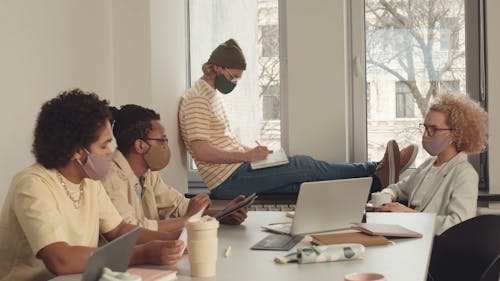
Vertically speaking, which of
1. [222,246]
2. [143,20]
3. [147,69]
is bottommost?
[222,246]

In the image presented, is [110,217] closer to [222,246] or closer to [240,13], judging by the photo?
[222,246]

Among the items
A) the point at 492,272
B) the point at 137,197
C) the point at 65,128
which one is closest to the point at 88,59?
the point at 137,197

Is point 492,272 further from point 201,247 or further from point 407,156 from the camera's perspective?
point 407,156

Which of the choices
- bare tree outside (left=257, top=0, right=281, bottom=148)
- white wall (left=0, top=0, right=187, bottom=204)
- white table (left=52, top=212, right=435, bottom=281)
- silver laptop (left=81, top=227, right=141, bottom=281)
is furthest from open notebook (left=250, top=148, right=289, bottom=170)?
silver laptop (left=81, top=227, right=141, bottom=281)

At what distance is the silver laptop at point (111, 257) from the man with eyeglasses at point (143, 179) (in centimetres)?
94

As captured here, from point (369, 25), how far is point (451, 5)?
1.64 ft

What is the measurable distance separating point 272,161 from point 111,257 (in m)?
2.60

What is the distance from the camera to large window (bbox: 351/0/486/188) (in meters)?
4.02

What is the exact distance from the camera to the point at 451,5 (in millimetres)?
4035

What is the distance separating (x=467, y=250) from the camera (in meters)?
2.37

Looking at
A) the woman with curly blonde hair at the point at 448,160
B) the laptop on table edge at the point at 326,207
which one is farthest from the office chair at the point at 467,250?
the laptop on table edge at the point at 326,207

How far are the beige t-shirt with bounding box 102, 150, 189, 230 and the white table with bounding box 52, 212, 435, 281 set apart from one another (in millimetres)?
372

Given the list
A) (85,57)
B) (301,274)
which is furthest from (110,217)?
(85,57)

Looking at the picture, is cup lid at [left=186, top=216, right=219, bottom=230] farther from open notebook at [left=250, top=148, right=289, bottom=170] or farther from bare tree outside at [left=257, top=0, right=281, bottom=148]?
bare tree outside at [left=257, top=0, right=281, bottom=148]
